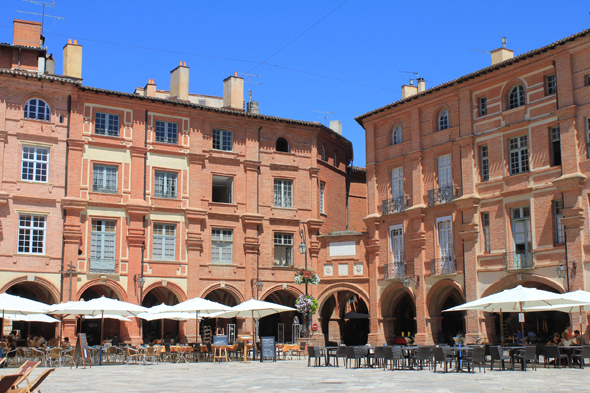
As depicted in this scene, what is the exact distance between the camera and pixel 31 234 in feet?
109

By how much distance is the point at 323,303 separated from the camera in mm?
40031

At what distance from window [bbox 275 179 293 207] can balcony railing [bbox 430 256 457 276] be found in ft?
30.4

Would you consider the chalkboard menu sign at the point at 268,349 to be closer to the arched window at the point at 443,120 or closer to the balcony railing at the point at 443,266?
the balcony railing at the point at 443,266

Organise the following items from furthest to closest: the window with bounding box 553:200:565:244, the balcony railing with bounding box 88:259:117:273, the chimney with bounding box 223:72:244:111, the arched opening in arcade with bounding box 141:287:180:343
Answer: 1. the chimney with bounding box 223:72:244:111
2. the arched opening in arcade with bounding box 141:287:180:343
3. the balcony railing with bounding box 88:259:117:273
4. the window with bounding box 553:200:565:244

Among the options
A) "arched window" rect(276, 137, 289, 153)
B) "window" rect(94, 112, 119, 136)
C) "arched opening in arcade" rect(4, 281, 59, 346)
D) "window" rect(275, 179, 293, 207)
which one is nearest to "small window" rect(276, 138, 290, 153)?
"arched window" rect(276, 137, 289, 153)

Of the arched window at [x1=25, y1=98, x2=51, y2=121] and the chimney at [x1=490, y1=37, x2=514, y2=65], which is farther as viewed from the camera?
the chimney at [x1=490, y1=37, x2=514, y2=65]

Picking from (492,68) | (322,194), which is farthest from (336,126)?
(492,68)

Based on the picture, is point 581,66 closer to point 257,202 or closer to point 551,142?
point 551,142

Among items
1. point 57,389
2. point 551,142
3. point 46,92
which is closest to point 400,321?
point 551,142

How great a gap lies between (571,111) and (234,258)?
18056mm

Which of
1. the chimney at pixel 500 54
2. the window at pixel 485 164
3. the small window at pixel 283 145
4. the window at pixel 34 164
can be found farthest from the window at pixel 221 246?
the chimney at pixel 500 54

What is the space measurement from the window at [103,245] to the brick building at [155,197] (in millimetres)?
51

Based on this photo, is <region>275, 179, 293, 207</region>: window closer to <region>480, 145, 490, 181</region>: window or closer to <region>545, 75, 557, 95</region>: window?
<region>480, 145, 490, 181</region>: window

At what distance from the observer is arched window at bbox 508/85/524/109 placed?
31.7 m
